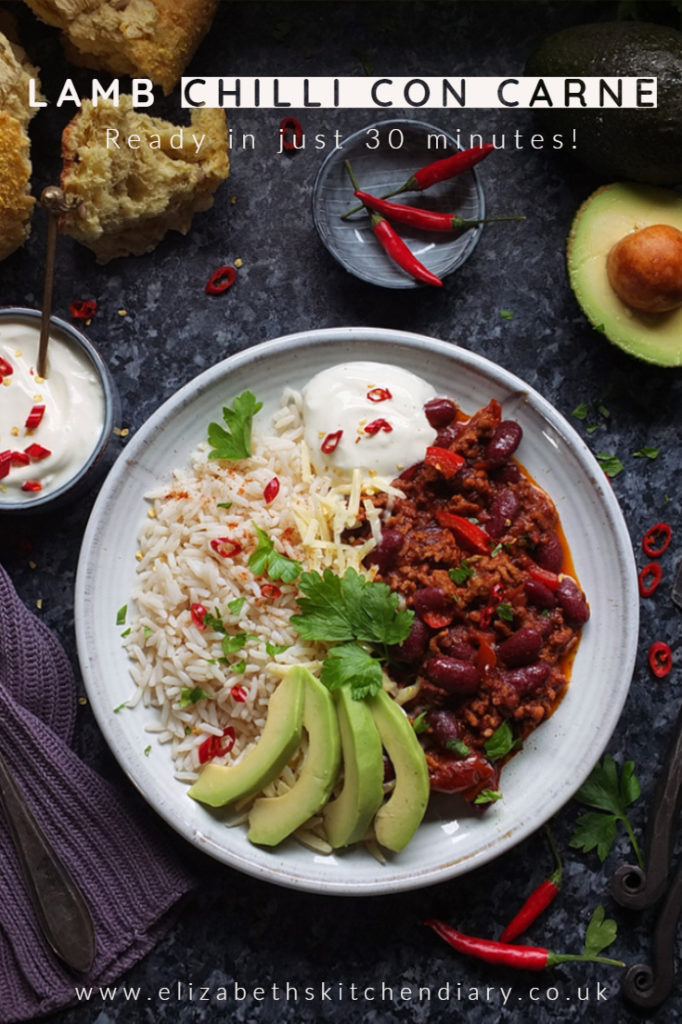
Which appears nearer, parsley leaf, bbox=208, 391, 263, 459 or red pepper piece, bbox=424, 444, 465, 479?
red pepper piece, bbox=424, 444, 465, 479

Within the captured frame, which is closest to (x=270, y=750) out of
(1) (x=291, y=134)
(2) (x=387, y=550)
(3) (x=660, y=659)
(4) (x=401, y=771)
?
(4) (x=401, y=771)

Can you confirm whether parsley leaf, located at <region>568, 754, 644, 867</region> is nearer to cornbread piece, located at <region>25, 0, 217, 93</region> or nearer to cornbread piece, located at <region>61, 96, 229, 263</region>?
cornbread piece, located at <region>61, 96, 229, 263</region>

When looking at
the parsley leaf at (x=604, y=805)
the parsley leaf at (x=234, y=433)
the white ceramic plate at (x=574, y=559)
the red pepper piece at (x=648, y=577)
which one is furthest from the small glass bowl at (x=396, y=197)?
the parsley leaf at (x=604, y=805)

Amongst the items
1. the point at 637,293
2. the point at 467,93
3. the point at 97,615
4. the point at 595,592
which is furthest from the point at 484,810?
the point at 467,93

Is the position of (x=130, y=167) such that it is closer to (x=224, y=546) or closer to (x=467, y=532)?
(x=224, y=546)

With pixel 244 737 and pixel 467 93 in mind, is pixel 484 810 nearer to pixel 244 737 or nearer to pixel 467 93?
pixel 244 737

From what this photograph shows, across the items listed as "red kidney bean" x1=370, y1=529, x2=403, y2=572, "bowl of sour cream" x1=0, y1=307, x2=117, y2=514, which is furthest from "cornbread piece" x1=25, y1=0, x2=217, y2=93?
"red kidney bean" x1=370, y1=529, x2=403, y2=572
